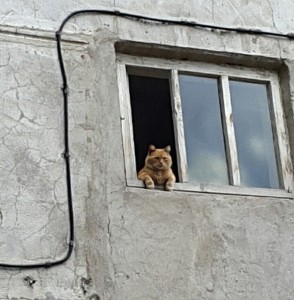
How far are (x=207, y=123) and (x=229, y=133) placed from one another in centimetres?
20

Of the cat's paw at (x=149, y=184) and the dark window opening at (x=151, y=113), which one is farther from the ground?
the dark window opening at (x=151, y=113)

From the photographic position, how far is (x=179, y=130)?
29.2ft

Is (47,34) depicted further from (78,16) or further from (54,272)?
(54,272)

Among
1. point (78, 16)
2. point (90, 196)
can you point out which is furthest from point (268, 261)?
point (78, 16)

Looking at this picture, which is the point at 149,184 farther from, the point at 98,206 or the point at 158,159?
the point at 98,206

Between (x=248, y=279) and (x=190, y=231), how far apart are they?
58cm

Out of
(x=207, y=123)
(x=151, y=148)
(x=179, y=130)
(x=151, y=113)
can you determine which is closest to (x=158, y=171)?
(x=151, y=148)

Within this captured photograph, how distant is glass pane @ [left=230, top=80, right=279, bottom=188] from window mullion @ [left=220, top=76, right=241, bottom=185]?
2.8 inches

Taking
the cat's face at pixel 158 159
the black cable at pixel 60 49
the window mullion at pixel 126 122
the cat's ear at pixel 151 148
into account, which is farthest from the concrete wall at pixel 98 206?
the cat's ear at pixel 151 148

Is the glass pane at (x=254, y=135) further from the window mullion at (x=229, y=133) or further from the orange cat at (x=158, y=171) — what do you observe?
the orange cat at (x=158, y=171)

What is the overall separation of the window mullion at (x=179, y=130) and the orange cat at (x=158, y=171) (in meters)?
0.09

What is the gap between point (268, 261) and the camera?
28.0 feet

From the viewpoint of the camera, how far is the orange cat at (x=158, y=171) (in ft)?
28.2

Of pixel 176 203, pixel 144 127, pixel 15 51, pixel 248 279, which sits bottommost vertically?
pixel 248 279
